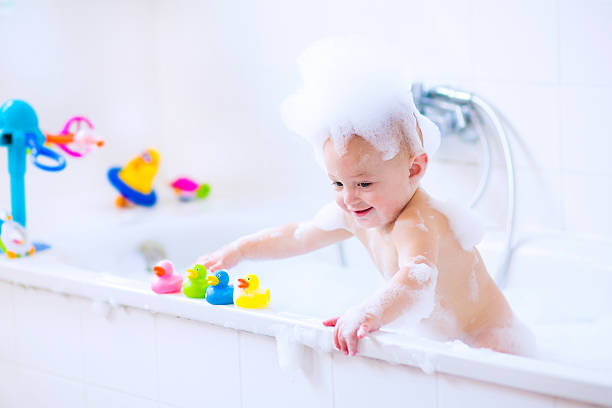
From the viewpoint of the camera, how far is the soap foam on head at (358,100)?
1.47 m

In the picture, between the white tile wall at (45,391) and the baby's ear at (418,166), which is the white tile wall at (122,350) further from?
the baby's ear at (418,166)

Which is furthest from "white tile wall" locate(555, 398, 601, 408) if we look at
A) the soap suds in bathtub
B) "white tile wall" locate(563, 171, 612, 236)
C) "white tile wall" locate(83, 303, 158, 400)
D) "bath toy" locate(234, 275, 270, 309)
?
"white tile wall" locate(563, 171, 612, 236)

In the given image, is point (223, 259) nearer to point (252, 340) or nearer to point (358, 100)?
point (252, 340)

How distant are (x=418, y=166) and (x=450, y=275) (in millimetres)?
211

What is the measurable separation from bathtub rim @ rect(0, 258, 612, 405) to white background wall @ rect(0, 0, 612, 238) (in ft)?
1.82

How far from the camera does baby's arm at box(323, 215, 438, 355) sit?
138 cm

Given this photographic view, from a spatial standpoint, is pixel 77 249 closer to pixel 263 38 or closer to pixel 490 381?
pixel 263 38

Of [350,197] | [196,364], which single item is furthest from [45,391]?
[350,197]

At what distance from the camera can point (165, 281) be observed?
1624 millimetres

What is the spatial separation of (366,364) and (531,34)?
39.4 inches

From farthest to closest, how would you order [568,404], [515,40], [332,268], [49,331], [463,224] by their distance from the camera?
1. [332,268]
2. [515,40]
3. [49,331]
4. [463,224]
5. [568,404]

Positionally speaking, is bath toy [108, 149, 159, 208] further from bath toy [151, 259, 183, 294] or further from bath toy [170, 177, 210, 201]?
bath toy [151, 259, 183, 294]

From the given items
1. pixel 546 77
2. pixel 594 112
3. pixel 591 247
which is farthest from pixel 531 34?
pixel 591 247

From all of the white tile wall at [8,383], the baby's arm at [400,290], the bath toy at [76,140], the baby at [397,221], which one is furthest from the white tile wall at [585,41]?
the white tile wall at [8,383]
